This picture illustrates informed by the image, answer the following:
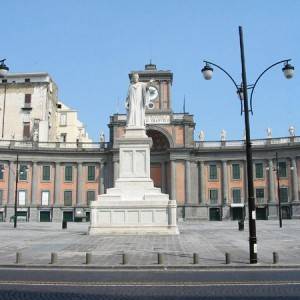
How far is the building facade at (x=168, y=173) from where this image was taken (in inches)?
2721

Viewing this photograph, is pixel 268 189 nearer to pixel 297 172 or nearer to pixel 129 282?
pixel 297 172

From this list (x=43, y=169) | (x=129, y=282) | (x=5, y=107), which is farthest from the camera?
(x=5, y=107)

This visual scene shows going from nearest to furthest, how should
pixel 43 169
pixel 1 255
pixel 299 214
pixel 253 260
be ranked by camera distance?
1. pixel 253 260
2. pixel 1 255
3. pixel 299 214
4. pixel 43 169

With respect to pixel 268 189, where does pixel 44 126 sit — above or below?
above

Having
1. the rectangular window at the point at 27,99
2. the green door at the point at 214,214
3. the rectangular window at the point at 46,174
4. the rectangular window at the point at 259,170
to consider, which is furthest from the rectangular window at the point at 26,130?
the rectangular window at the point at 259,170

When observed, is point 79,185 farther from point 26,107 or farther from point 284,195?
point 284,195

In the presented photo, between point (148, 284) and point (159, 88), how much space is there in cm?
6359

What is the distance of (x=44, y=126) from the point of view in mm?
76125

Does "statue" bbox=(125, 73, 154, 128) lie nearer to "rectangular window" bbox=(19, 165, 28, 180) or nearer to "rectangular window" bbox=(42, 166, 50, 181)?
"rectangular window" bbox=(19, 165, 28, 180)

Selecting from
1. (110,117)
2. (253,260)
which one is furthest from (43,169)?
(253,260)

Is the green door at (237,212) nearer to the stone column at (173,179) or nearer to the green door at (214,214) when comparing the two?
the green door at (214,214)

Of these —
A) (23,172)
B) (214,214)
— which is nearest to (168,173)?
(214,214)

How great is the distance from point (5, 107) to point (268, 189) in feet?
147

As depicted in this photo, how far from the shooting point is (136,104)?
33406 mm
